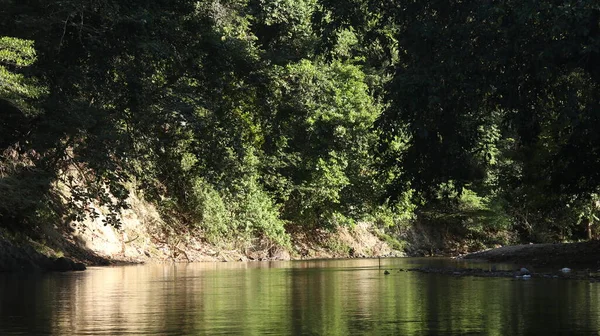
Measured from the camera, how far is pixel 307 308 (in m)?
13.0

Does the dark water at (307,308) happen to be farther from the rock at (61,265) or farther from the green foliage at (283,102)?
the rock at (61,265)

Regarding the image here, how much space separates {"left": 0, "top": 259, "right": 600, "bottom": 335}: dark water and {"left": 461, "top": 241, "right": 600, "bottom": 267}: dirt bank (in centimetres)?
900

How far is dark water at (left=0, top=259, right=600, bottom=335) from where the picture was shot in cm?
1008

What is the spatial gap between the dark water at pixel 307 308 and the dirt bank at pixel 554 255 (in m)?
9.00

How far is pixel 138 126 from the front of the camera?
29.2 m

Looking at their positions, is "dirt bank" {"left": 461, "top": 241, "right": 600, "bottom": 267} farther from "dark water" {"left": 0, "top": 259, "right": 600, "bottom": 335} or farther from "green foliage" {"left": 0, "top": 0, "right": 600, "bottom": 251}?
"dark water" {"left": 0, "top": 259, "right": 600, "bottom": 335}

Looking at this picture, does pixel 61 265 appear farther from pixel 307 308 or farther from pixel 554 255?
pixel 307 308

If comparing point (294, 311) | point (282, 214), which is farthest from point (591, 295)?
point (282, 214)

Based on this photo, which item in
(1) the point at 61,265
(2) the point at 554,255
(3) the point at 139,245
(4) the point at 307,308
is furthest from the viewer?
(3) the point at 139,245

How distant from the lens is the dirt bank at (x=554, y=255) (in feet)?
91.9

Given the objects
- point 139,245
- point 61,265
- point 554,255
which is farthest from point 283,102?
point 61,265

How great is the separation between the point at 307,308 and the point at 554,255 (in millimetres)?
19162

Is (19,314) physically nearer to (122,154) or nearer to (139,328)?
(139,328)

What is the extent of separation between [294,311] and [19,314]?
3.43 meters
